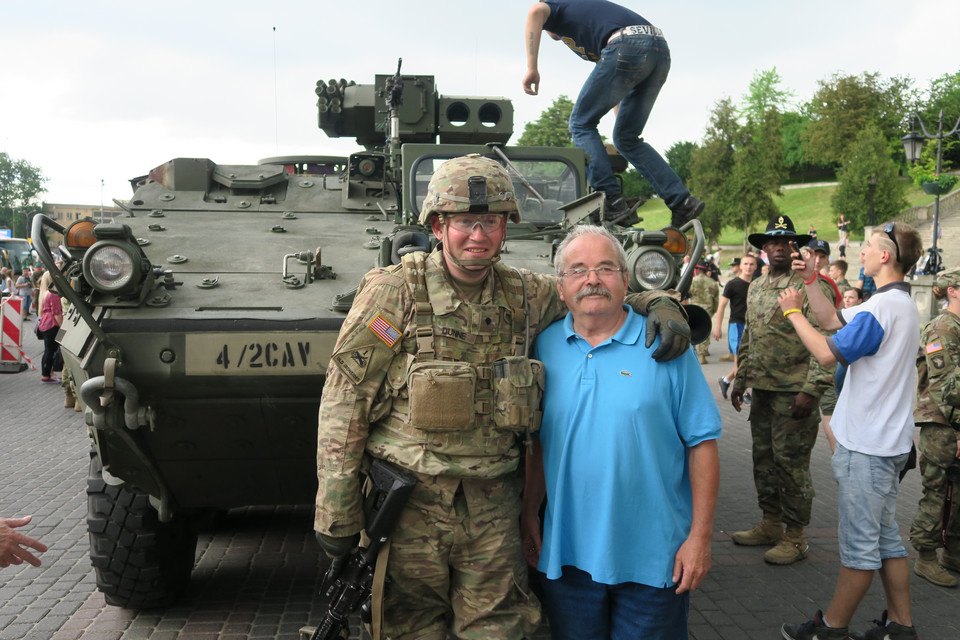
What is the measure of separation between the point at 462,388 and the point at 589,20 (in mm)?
3470

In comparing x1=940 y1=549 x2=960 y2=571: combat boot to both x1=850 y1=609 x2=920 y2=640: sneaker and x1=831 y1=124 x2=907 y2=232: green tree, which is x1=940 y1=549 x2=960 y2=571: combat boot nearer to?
x1=850 y1=609 x2=920 y2=640: sneaker

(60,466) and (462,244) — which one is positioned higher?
(462,244)

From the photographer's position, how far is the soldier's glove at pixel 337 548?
272 centimetres

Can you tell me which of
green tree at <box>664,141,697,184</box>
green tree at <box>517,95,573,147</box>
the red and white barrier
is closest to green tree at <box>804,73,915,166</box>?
green tree at <box>664,141,697,184</box>

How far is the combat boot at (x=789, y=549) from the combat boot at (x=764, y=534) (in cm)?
22

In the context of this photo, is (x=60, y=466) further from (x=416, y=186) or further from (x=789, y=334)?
(x=789, y=334)

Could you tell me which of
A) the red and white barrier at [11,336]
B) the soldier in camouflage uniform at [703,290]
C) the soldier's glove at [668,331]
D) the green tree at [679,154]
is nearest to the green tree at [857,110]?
the green tree at [679,154]

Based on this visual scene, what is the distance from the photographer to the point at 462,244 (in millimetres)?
2709

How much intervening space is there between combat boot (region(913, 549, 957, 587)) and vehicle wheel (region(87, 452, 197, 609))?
4079 mm

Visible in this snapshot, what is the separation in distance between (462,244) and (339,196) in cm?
349

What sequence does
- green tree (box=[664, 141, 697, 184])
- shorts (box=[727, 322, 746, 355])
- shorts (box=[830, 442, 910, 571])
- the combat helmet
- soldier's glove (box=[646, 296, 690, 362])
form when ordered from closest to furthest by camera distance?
soldier's glove (box=[646, 296, 690, 362]) < the combat helmet < shorts (box=[830, 442, 910, 571]) < shorts (box=[727, 322, 746, 355]) < green tree (box=[664, 141, 697, 184])

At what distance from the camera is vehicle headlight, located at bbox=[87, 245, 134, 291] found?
11.4 feet

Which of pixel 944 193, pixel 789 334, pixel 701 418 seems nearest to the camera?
pixel 701 418

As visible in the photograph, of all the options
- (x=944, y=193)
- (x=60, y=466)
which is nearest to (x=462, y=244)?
(x=60, y=466)
